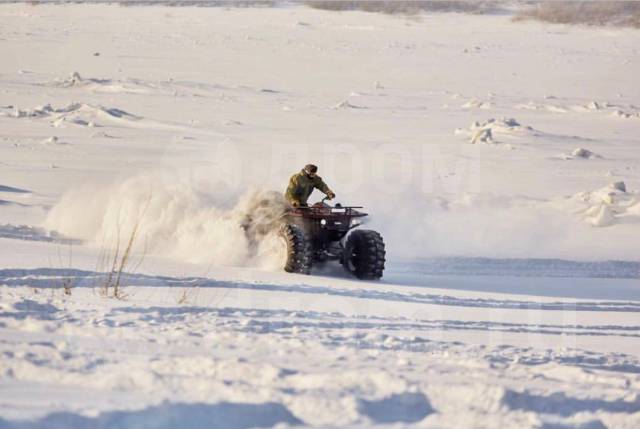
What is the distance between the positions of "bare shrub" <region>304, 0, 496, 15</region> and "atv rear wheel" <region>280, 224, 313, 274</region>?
48.4 metres

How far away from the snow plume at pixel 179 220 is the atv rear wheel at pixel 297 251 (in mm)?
228

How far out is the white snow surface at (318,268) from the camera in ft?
20.0

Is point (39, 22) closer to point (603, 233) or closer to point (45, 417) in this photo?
point (603, 233)

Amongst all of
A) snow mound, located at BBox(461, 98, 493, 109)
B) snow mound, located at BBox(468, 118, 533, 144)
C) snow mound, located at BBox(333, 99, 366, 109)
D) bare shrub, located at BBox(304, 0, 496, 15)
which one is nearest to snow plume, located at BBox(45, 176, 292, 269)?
snow mound, located at BBox(468, 118, 533, 144)

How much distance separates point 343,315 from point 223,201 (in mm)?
5040

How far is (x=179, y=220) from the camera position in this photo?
43.9ft

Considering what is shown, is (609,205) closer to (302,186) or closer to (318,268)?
(318,268)

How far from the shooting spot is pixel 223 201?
44.5 feet

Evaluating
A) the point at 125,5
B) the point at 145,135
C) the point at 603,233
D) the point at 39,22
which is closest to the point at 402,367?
the point at 603,233

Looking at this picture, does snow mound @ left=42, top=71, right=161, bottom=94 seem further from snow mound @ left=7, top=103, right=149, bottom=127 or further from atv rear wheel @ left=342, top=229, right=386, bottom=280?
atv rear wheel @ left=342, top=229, right=386, bottom=280

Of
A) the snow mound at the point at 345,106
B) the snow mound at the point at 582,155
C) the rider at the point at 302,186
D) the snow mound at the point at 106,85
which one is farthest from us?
the snow mound at the point at 106,85

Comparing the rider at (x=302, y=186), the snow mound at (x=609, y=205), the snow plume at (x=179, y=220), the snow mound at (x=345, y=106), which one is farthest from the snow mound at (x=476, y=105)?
the rider at (x=302, y=186)

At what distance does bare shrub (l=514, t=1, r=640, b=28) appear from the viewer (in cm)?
5579

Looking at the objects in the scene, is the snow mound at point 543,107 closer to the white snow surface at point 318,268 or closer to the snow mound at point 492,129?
the white snow surface at point 318,268
